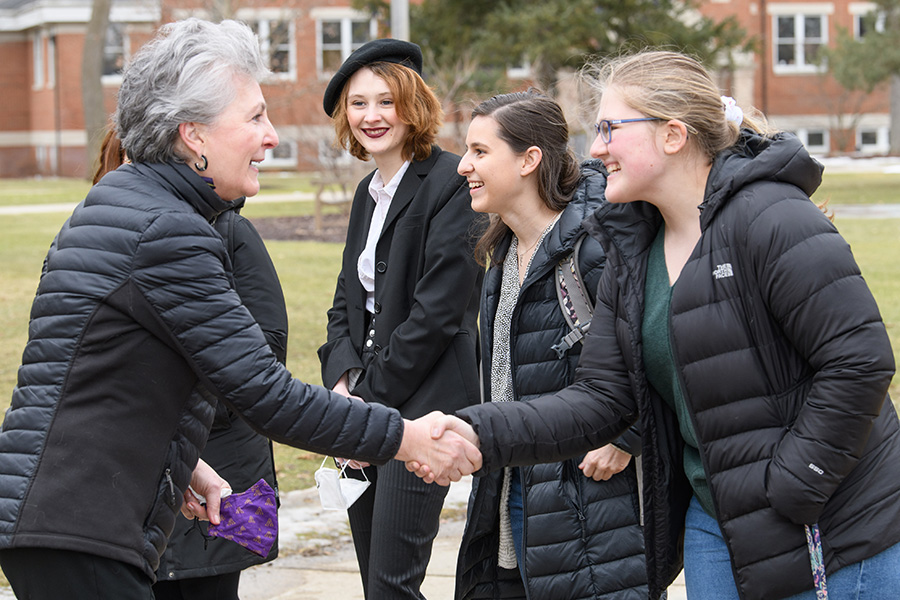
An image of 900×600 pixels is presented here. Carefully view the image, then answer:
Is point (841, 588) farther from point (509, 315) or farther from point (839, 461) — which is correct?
point (509, 315)

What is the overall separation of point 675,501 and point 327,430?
3.11ft

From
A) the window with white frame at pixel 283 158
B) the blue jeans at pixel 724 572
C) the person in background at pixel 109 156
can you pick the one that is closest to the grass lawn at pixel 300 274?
the blue jeans at pixel 724 572

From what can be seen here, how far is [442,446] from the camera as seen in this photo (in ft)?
10.3

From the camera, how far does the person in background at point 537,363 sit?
3385 millimetres

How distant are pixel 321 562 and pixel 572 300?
2463 millimetres

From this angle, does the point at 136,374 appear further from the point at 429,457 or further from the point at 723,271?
the point at 723,271

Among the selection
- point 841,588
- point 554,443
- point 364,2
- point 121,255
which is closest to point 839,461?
point 841,588

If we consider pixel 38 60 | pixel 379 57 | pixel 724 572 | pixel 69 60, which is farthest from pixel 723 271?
pixel 38 60

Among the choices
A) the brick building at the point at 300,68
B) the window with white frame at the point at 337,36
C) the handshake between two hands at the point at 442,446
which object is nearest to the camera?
the handshake between two hands at the point at 442,446

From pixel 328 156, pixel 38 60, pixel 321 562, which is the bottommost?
pixel 321 562

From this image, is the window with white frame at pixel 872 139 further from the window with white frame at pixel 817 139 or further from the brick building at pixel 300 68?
the window with white frame at pixel 817 139

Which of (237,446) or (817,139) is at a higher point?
(817,139)

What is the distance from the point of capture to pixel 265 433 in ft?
9.11

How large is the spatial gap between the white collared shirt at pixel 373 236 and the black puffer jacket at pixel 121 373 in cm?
146
